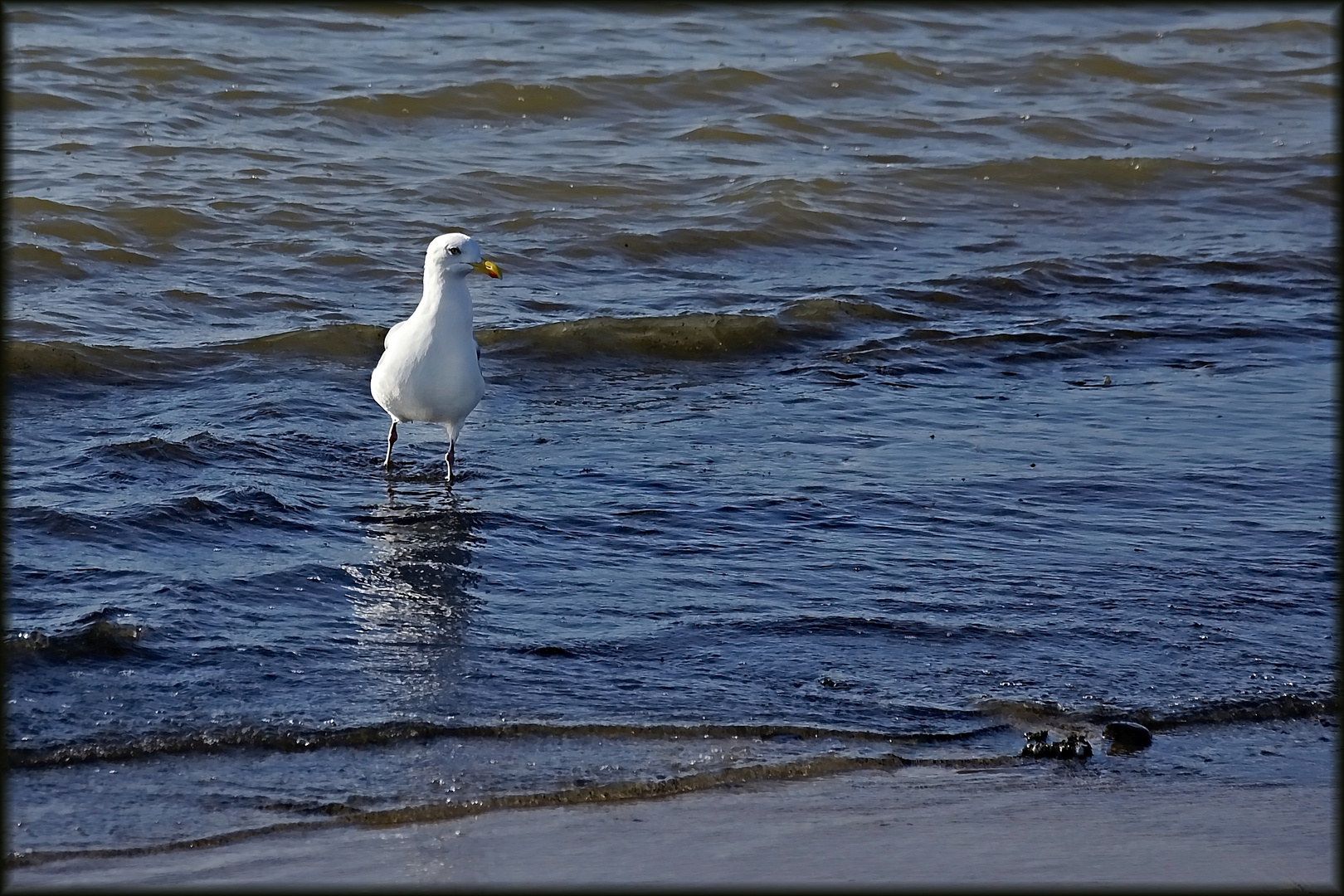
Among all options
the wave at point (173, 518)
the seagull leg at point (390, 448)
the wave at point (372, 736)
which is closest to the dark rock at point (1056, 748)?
the wave at point (372, 736)

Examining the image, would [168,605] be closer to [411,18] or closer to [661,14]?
[411,18]

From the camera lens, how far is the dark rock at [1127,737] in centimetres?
437

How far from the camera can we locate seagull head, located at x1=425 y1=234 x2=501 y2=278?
6418 mm

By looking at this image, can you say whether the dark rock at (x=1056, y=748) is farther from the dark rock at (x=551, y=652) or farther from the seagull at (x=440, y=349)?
the seagull at (x=440, y=349)

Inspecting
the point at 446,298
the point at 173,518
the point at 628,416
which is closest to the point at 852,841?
the point at 173,518

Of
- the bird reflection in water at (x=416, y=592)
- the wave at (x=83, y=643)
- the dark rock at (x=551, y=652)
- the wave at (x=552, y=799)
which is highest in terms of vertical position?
the wave at (x=83, y=643)

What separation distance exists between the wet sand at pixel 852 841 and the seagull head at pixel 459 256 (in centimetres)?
311

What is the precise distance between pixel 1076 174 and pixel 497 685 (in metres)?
10.1

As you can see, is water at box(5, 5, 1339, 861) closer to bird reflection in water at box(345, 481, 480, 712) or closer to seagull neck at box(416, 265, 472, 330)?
bird reflection in water at box(345, 481, 480, 712)

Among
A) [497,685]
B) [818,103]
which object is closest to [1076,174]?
[818,103]

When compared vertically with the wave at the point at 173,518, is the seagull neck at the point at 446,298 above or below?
above

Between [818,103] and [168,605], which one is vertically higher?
[818,103]

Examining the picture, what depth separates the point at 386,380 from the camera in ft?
21.3

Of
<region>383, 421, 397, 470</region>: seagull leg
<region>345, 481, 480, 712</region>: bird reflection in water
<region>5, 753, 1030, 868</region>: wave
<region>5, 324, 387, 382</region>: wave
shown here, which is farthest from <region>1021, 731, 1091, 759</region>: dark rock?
<region>5, 324, 387, 382</region>: wave
